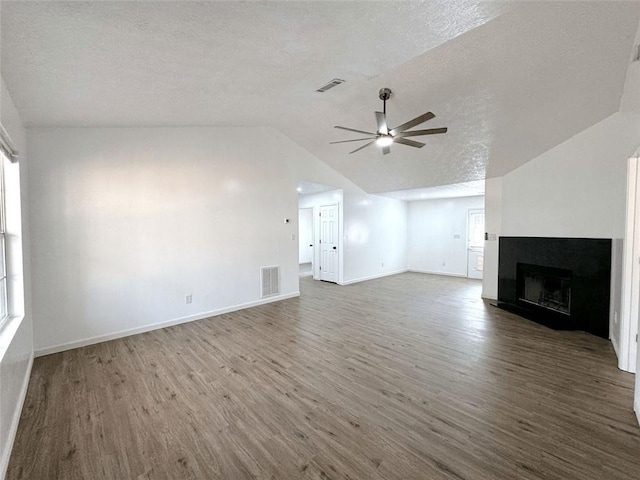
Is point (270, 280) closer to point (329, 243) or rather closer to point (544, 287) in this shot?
point (329, 243)

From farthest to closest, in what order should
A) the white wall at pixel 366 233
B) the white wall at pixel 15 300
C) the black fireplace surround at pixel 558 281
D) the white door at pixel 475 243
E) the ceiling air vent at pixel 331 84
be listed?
the white door at pixel 475 243 < the white wall at pixel 366 233 < the black fireplace surround at pixel 558 281 < the ceiling air vent at pixel 331 84 < the white wall at pixel 15 300

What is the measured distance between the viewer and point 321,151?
19.5ft

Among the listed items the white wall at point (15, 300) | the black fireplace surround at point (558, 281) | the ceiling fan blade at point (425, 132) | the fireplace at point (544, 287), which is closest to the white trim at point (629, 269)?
the black fireplace surround at point (558, 281)

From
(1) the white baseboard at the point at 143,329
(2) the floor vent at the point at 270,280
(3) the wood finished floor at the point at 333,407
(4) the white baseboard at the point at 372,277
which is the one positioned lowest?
(3) the wood finished floor at the point at 333,407

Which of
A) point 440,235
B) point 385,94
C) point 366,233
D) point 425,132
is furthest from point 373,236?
point 425,132

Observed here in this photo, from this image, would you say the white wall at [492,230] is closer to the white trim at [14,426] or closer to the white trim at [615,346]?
the white trim at [615,346]

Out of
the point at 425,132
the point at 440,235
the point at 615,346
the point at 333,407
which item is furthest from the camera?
the point at 440,235

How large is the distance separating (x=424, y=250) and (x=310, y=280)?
13.0 feet

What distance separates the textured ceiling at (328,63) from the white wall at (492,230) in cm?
107

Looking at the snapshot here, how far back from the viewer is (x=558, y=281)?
4.41 m

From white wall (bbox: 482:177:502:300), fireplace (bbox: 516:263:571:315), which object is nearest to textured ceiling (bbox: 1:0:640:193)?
white wall (bbox: 482:177:502:300)

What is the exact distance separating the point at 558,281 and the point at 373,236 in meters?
4.40

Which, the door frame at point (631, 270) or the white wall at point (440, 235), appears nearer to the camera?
the door frame at point (631, 270)

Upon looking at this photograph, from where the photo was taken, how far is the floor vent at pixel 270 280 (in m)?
5.40
